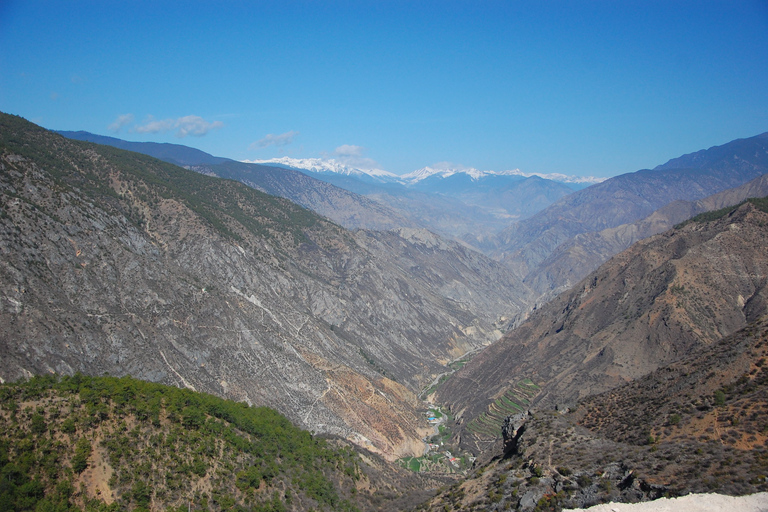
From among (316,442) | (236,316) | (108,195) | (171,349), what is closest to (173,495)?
(316,442)

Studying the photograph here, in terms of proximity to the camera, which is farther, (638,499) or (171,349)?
(171,349)

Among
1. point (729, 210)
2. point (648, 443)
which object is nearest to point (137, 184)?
point (648, 443)

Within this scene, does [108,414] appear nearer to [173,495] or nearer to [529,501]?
[173,495]

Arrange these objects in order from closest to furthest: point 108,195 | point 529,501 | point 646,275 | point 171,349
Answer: point 529,501 < point 171,349 < point 108,195 < point 646,275

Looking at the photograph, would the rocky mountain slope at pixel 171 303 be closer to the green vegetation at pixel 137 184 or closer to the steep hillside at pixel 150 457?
the green vegetation at pixel 137 184

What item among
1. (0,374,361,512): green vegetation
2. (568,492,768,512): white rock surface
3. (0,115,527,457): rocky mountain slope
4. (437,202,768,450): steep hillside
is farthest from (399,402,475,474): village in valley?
(568,492,768,512): white rock surface

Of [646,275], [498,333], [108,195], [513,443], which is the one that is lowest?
[498,333]

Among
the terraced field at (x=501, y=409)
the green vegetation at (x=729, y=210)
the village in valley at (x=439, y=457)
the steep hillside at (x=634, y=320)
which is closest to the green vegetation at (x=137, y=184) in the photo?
the village in valley at (x=439, y=457)
